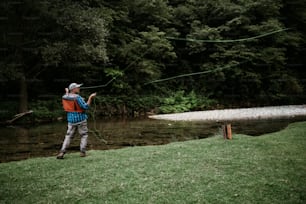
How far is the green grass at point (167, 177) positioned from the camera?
5375 millimetres

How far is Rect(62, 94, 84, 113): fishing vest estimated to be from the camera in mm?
8484

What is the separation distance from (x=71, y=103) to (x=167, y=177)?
3.67 meters

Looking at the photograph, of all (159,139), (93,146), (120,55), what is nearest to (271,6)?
(120,55)

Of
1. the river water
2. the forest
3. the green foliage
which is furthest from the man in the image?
the green foliage

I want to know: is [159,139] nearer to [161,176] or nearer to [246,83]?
[161,176]

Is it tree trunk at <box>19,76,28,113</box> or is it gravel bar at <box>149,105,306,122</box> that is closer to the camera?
gravel bar at <box>149,105,306,122</box>

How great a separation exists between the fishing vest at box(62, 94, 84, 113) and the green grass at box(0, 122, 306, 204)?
4.58ft

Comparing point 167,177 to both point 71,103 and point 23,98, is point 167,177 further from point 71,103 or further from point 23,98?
point 23,98

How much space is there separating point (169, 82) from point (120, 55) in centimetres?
805

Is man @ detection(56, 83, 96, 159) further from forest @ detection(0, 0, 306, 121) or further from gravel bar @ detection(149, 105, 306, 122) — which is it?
gravel bar @ detection(149, 105, 306, 122)

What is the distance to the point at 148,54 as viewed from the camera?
28.2 metres

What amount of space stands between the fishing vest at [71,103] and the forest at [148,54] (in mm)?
12111

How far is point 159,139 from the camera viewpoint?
13414 mm

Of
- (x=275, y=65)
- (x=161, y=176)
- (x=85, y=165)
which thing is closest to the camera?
(x=161, y=176)
